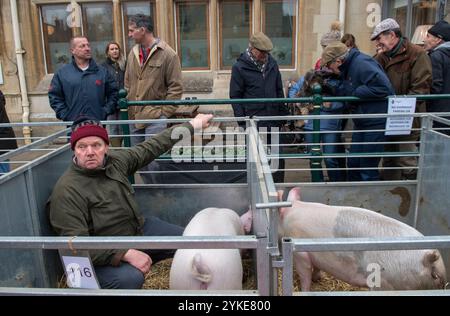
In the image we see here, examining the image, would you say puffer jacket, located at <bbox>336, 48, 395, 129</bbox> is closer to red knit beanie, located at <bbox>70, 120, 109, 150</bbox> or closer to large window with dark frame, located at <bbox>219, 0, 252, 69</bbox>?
red knit beanie, located at <bbox>70, 120, 109, 150</bbox>

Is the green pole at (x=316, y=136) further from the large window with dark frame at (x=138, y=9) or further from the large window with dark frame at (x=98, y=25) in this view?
the large window with dark frame at (x=98, y=25)

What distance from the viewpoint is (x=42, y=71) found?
8.70 meters

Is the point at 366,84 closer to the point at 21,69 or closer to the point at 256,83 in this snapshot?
the point at 256,83

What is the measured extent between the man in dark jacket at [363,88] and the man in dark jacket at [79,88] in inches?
96.3

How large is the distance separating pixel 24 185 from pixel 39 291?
1.26 meters

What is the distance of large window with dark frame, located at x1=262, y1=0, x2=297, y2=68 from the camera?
8117mm

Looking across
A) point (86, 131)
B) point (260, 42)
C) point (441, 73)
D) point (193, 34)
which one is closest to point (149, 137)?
point (260, 42)

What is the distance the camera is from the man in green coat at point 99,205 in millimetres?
2600

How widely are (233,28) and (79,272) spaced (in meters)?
7.09

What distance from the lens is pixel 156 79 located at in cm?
468

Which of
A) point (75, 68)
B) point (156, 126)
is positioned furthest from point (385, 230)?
point (75, 68)

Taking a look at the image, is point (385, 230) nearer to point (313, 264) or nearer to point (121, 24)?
point (313, 264)

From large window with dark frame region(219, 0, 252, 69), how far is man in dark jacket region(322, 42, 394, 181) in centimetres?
421
